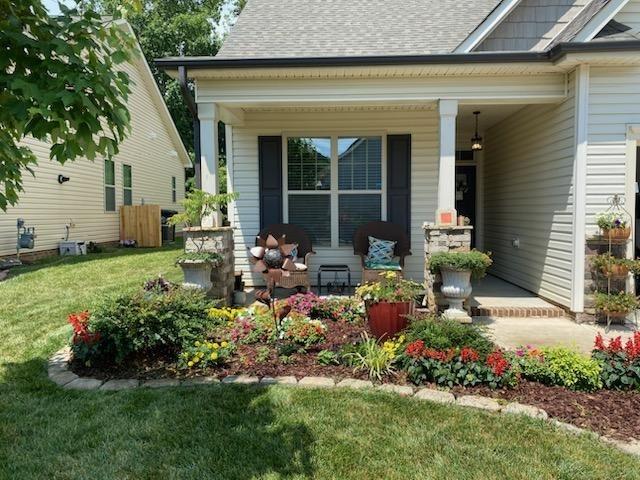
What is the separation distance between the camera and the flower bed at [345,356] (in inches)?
130

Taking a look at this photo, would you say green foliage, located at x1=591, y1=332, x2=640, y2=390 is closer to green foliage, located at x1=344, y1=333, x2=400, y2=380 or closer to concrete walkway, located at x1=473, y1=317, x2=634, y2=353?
concrete walkway, located at x1=473, y1=317, x2=634, y2=353

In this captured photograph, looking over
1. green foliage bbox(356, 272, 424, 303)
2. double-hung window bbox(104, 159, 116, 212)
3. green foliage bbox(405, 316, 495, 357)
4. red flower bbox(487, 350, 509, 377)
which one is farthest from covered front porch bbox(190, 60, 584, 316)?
double-hung window bbox(104, 159, 116, 212)

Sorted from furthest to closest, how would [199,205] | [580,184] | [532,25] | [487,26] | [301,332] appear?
[532,25], [487,26], [199,205], [580,184], [301,332]

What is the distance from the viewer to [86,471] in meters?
2.43

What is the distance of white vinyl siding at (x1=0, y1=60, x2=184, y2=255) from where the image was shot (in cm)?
1010

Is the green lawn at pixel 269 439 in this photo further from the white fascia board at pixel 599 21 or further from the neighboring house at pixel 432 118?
the white fascia board at pixel 599 21

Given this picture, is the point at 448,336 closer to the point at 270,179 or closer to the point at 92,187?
the point at 270,179

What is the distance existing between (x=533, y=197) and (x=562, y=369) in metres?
3.81

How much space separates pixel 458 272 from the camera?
5.12 m

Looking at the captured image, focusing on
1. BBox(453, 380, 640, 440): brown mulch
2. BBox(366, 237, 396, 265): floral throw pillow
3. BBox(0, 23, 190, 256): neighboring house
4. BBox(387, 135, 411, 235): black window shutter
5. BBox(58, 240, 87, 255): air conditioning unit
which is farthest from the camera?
BBox(58, 240, 87, 255): air conditioning unit

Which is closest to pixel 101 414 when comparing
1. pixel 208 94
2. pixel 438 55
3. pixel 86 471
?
pixel 86 471

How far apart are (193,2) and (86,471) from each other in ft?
98.5

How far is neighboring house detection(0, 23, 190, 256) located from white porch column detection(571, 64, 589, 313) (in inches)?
310

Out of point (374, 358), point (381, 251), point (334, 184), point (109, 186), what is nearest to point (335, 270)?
point (381, 251)
